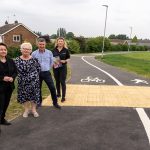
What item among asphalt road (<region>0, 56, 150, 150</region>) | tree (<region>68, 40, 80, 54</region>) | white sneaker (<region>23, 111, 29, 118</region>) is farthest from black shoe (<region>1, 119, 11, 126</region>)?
tree (<region>68, 40, 80, 54</region>)

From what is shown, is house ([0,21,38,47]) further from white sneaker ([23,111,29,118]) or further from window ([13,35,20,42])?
white sneaker ([23,111,29,118])

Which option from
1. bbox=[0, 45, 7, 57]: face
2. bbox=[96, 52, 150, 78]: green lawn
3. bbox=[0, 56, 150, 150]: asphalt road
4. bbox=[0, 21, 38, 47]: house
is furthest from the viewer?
bbox=[0, 21, 38, 47]: house

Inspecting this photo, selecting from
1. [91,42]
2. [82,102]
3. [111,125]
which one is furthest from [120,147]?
[91,42]

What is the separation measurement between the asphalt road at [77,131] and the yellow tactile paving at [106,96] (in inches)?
42.0

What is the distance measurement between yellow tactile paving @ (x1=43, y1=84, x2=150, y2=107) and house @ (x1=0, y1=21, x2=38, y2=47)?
5433 centimetres

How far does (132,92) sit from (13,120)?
18.8 feet

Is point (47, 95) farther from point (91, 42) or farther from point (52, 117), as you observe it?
point (91, 42)

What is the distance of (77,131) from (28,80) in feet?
5.82

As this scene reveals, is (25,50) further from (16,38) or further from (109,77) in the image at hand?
(16,38)

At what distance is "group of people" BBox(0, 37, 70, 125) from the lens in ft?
24.9

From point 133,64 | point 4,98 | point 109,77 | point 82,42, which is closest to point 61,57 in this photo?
point 4,98

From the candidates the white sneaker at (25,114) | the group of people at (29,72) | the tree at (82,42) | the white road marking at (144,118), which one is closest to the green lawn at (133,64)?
the group of people at (29,72)

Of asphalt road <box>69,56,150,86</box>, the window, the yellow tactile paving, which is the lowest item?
the window

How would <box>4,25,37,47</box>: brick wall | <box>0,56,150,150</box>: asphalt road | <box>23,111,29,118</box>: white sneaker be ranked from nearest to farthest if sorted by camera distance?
<box>0,56,150,150</box>: asphalt road
<box>23,111,29,118</box>: white sneaker
<box>4,25,37,47</box>: brick wall
